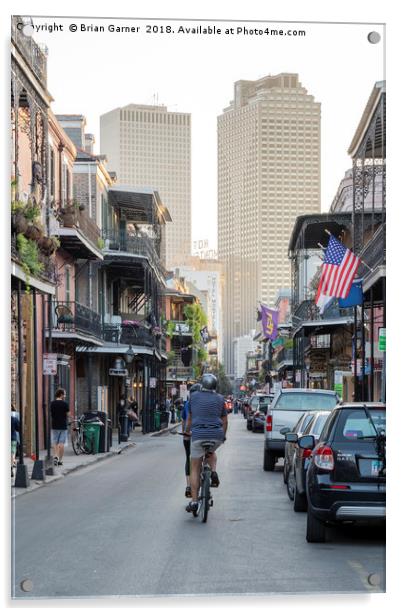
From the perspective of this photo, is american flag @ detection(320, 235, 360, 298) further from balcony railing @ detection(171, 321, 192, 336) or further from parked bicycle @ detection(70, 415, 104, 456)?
balcony railing @ detection(171, 321, 192, 336)

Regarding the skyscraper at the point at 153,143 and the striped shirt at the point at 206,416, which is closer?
the skyscraper at the point at 153,143

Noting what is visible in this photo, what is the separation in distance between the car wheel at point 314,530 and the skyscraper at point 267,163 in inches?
121

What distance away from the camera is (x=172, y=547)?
1002cm

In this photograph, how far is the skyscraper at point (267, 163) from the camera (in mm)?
9703

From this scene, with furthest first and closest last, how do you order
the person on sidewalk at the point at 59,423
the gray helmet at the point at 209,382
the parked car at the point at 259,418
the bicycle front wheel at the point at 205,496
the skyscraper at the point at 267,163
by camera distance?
the parked car at the point at 259,418
the person on sidewalk at the point at 59,423
the gray helmet at the point at 209,382
the bicycle front wheel at the point at 205,496
the skyscraper at the point at 267,163

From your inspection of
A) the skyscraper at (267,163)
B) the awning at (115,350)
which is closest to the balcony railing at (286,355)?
the awning at (115,350)

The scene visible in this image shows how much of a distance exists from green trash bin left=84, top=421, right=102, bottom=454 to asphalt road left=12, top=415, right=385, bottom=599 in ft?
29.0

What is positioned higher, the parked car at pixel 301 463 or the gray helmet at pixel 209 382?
the gray helmet at pixel 209 382

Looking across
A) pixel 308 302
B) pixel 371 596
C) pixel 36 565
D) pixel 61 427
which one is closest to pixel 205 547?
pixel 36 565

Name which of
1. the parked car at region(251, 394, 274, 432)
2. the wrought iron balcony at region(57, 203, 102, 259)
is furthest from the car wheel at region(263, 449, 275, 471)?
the parked car at region(251, 394, 274, 432)

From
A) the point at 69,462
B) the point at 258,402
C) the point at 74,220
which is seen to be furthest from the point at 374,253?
the point at 258,402

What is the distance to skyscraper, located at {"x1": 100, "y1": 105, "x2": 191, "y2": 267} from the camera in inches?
395

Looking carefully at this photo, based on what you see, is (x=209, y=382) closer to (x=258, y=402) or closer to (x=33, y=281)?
(x=33, y=281)

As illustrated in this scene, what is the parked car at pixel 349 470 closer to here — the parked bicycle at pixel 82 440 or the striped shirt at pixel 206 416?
the striped shirt at pixel 206 416
